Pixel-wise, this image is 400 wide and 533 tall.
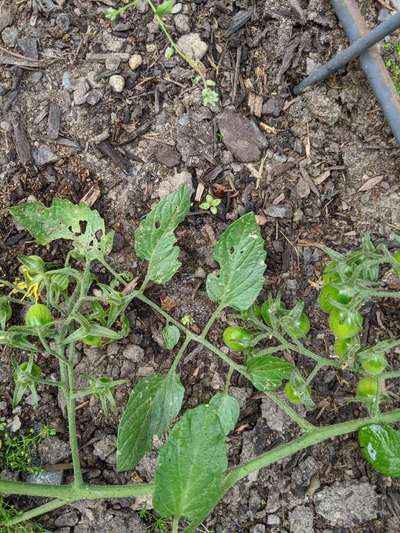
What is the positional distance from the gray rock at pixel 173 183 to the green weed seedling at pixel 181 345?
16 cm

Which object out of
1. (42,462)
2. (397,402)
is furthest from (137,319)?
(397,402)

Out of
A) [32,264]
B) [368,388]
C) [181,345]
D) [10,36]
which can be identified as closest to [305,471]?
[368,388]

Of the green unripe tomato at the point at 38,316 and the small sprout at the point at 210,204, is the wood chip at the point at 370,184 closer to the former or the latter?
the small sprout at the point at 210,204

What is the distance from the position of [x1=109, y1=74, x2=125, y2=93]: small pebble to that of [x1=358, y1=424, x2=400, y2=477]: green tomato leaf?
1.20m

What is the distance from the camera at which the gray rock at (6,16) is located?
206cm

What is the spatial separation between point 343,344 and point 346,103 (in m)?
0.82

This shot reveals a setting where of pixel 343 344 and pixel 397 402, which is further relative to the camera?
pixel 397 402

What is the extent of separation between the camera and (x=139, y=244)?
1877 millimetres

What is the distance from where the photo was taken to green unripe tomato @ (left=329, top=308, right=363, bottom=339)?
151 cm

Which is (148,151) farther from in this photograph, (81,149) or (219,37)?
(219,37)

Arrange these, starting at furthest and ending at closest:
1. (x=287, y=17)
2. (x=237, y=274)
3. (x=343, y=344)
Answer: (x=287, y=17)
(x=237, y=274)
(x=343, y=344)

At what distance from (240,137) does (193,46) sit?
0.31 m

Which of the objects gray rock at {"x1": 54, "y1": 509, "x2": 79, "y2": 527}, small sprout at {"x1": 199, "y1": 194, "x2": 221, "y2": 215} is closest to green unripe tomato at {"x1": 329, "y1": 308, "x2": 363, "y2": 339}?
small sprout at {"x1": 199, "y1": 194, "x2": 221, "y2": 215}

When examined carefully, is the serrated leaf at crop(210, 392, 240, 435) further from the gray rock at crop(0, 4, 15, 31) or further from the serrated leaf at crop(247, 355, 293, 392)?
the gray rock at crop(0, 4, 15, 31)
